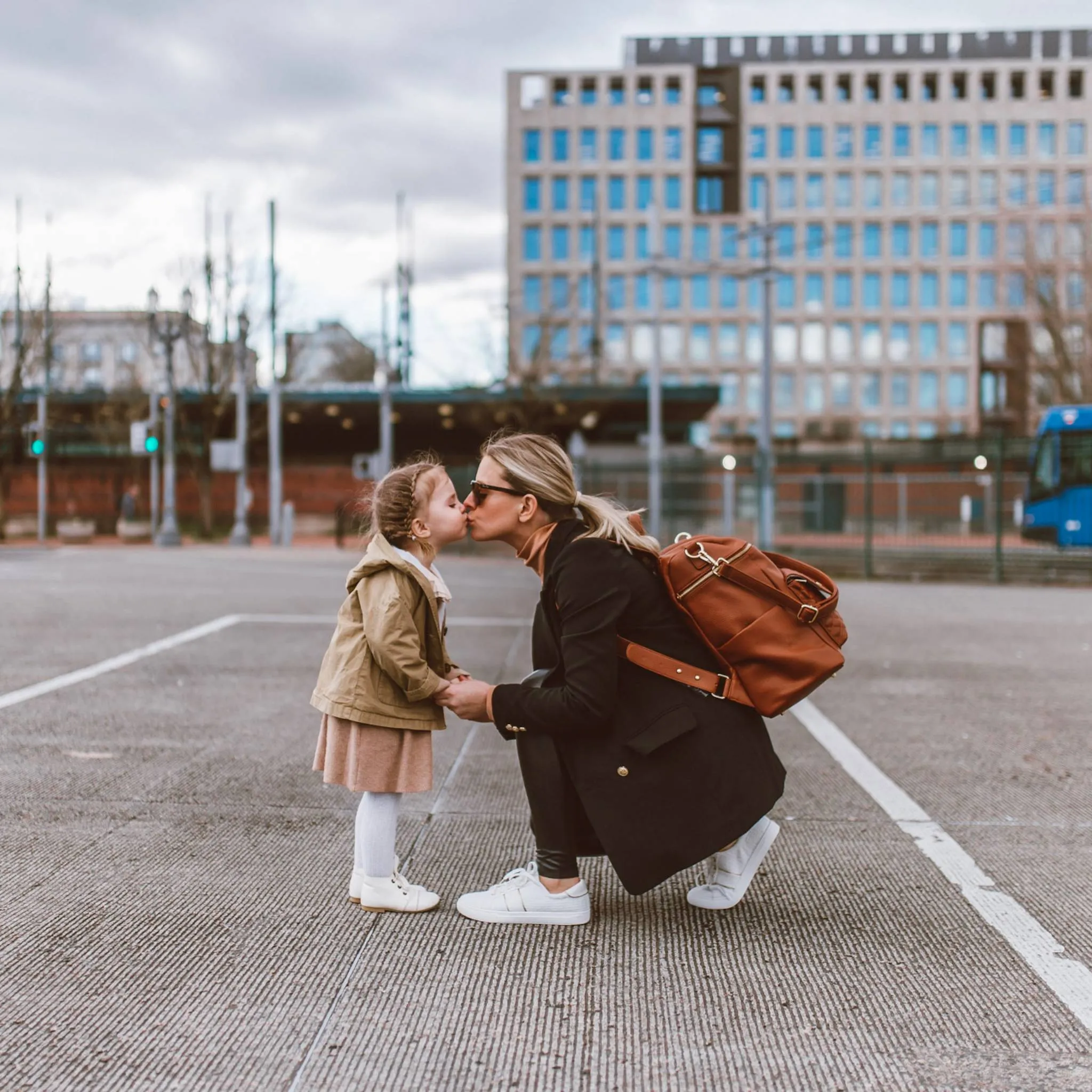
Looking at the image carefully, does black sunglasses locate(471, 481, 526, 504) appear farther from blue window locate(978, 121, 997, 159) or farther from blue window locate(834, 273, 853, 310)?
blue window locate(978, 121, 997, 159)

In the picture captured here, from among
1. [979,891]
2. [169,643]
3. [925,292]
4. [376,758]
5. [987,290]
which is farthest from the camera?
[925,292]

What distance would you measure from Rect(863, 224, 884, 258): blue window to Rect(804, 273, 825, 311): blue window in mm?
3135

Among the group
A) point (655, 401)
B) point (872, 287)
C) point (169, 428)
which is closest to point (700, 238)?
point (872, 287)

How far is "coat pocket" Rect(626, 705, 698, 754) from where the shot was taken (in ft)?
11.4

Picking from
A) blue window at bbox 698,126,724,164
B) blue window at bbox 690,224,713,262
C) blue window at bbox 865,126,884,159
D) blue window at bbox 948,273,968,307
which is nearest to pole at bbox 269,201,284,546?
blue window at bbox 690,224,713,262

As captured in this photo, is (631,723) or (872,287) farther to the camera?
(872,287)

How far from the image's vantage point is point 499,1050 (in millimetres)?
2857

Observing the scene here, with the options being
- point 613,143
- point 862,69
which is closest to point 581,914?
point 613,143

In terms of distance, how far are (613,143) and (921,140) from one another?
18906 mm

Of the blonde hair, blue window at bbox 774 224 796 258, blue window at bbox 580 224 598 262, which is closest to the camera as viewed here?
the blonde hair

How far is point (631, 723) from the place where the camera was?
3.52 meters

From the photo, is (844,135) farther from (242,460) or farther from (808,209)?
(242,460)

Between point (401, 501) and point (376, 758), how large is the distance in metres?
0.74

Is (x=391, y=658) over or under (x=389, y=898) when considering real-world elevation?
over
